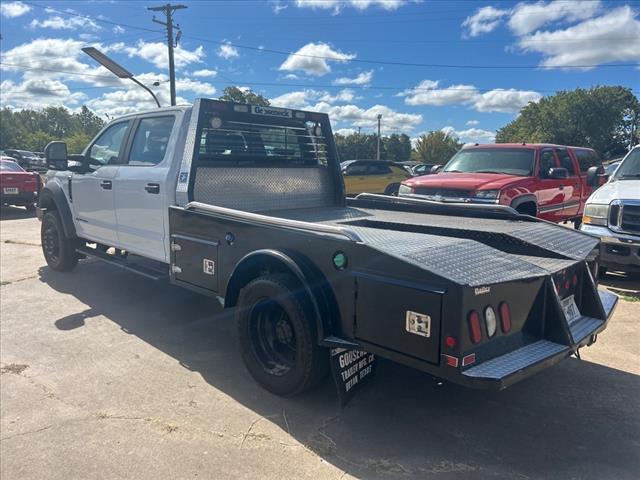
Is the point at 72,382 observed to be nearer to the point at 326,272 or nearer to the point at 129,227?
the point at 129,227

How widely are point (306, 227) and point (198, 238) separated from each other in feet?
4.40

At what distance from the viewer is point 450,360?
8.43ft

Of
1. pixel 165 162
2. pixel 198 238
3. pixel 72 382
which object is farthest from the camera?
pixel 165 162

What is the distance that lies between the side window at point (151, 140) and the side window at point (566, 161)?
7.47 meters

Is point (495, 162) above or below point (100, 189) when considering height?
above

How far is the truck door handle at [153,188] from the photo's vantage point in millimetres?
4832

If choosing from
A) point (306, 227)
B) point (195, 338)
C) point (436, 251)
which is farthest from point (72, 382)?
point (436, 251)

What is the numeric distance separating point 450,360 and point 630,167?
21.4ft

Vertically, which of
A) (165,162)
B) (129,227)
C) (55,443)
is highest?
(165,162)

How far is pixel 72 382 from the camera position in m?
3.96

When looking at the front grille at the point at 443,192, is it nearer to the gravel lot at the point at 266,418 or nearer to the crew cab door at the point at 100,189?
the gravel lot at the point at 266,418

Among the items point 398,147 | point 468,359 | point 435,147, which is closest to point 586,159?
point 468,359

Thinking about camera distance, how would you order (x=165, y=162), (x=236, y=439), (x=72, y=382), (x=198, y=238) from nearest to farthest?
(x=236, y=439)
(x=72, y=382)
(x=198, y=238)
(x=165, y=162)

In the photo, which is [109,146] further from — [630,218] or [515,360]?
[630,218]
